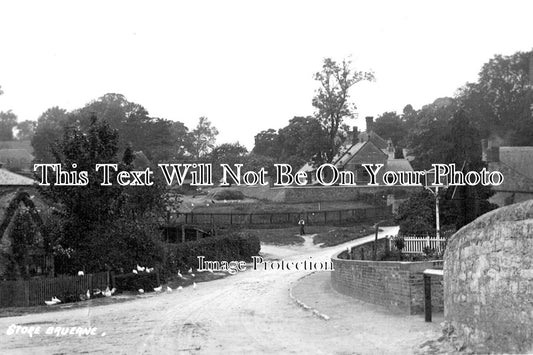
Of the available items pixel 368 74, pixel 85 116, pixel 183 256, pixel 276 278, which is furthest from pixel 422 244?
pixel 85 116

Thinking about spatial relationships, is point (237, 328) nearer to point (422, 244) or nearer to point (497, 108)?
point (422, 244)

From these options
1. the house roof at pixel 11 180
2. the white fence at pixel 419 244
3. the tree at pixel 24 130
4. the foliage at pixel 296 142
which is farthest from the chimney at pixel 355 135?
the tree at pixel 24 130

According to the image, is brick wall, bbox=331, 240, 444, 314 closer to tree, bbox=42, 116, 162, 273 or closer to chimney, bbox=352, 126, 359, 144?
tree, bbox=42, 116, 162, 273

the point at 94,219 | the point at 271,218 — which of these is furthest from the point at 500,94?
the point at 94,219

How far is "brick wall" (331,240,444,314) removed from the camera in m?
14.6

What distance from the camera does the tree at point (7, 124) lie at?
322ft

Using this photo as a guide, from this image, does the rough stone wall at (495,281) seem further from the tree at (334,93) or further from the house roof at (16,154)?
the house roof at (16,154)

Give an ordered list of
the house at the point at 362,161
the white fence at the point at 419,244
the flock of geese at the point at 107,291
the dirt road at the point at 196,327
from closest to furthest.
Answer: the dirt road at the point at 196,327 → the flock of geese at the point at 107,291 → the white fence at the point at 419,244 → the house at the point at 362,161

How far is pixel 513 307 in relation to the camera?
8773 mm

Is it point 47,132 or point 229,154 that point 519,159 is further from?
point 47,132

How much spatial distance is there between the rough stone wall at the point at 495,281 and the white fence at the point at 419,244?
17.5 meters

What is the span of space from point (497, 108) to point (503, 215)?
242 ft

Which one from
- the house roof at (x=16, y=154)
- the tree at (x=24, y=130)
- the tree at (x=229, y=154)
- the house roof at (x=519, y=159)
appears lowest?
the house roof at (x=519, y=159)

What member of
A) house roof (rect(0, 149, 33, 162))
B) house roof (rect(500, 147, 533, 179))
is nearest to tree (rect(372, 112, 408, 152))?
house roof (rect(500, 147, 533, 179))
